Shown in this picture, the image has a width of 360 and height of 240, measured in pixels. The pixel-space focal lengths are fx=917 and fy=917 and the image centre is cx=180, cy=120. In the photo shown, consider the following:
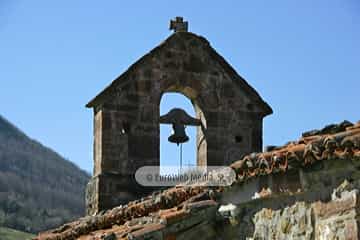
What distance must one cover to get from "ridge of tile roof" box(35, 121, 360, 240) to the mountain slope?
44.6m

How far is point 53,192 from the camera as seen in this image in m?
69.2

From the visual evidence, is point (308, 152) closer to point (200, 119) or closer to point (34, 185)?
point (200, 119)

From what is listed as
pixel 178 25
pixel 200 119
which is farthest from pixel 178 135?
pixel 178 25

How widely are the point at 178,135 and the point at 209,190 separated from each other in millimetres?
4238

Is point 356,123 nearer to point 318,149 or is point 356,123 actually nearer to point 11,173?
point 318,149

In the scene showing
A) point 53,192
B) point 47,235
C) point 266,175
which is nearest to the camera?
point 266,175

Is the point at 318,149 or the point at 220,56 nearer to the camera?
the point at 318,149

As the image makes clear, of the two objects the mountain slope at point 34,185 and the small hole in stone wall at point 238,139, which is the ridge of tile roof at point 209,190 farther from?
the mountain slope at point 34,185

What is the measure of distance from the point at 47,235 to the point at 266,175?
443cm

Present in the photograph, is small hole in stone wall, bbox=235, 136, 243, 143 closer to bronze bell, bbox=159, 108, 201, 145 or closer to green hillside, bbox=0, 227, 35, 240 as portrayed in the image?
bronze bell, bbox=159, 108, 201, 145

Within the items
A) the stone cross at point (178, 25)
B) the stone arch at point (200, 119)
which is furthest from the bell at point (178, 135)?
the stone cross at point (178, 25)

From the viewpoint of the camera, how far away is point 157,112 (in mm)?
11227

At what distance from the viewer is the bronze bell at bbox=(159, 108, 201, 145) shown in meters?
11.3

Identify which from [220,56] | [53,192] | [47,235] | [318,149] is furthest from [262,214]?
[53,192]
